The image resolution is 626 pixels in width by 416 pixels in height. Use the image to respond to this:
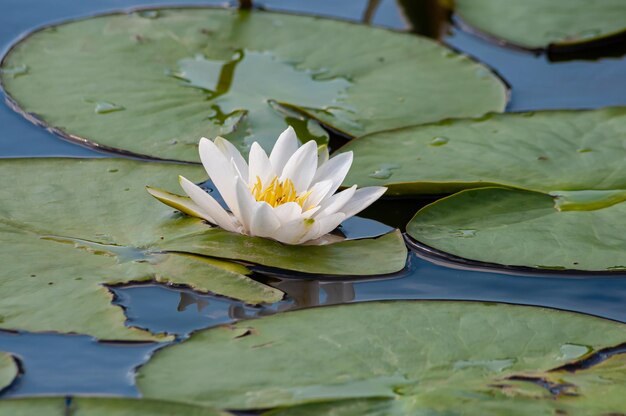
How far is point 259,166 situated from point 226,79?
1048 millimetres

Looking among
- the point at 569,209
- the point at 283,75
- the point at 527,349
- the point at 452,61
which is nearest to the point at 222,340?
the point at 527,349

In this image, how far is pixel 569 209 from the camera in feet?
9.73

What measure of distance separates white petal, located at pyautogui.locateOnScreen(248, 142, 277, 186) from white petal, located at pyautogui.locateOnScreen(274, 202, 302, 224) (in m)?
0.14

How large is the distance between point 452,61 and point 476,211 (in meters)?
1.22

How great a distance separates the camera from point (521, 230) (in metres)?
2.89

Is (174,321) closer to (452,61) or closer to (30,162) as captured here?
(30,162)

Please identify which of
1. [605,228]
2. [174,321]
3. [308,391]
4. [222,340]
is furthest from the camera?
[605,228]

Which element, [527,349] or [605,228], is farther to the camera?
[605,228]

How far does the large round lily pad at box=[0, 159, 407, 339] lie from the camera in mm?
2367

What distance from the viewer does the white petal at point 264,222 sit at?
2586 millimetres

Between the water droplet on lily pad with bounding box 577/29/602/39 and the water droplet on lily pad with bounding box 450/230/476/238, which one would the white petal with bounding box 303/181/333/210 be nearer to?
the water droplet on lily pad with bounding box 450/230/476/238

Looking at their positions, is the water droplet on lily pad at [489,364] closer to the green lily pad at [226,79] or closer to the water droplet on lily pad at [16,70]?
the green lily pad at [226,79]

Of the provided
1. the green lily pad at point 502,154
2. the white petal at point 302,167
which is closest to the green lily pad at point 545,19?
the green lily pad at point 502,154

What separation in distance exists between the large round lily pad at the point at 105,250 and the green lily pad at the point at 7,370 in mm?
117
